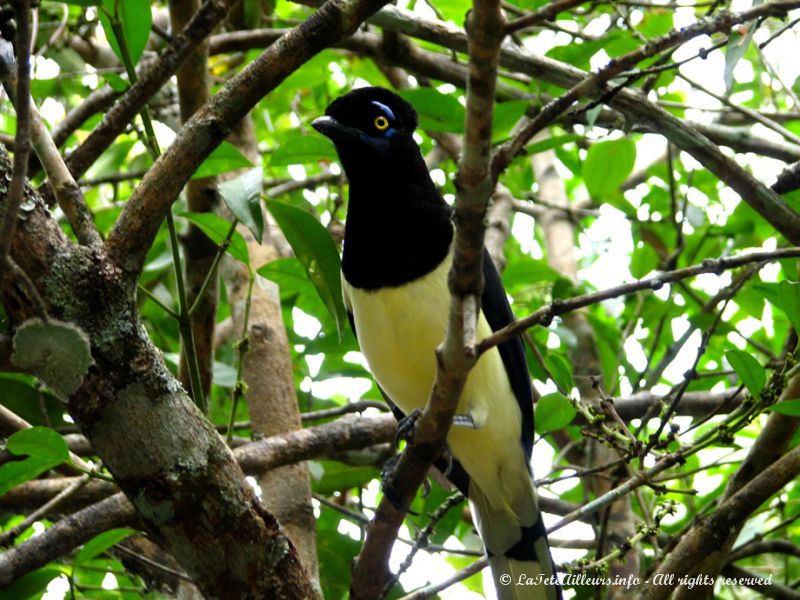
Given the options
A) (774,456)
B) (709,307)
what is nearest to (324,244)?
(774,456)

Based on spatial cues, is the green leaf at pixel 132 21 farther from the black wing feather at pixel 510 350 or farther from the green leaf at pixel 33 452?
the black wing feather at pixel 510 350

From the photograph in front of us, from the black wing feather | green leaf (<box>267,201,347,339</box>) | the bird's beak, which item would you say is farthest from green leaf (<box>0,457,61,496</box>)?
the black wing feather

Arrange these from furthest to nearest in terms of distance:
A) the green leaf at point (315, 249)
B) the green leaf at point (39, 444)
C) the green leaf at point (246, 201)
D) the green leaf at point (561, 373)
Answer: the green leaf at point (561, 373) < the green leaf at point (315, 249) < the green leaf at point (246, 201) < the green leaf at point (39, 444)

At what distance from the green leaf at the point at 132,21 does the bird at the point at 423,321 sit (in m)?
0.86

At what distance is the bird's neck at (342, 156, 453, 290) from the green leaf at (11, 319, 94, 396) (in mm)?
1407

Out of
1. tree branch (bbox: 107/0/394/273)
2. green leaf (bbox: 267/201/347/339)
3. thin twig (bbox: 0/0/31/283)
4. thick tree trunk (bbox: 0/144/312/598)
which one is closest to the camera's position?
thin twig (bbox: 0/0/31/283)

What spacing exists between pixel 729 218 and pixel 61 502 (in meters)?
3.15

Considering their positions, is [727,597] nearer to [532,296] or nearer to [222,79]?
[532,296]

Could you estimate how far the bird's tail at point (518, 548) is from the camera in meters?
4.03

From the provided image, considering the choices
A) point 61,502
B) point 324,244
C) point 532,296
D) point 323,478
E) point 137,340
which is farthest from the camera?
point 532,296

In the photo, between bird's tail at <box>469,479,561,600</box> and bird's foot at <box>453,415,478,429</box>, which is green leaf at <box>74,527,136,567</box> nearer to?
bird's foot at <box>453,415,478,429</box>

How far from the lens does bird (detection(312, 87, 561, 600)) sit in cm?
356

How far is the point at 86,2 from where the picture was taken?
2949mm

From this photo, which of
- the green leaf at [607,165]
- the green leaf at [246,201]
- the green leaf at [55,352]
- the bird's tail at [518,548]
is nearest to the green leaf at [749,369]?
the bird's tail at [518,548]
